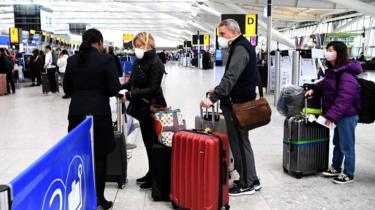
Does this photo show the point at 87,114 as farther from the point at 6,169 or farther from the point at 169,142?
the point at 6,169

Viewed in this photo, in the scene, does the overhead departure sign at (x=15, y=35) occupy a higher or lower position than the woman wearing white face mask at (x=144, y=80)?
higher

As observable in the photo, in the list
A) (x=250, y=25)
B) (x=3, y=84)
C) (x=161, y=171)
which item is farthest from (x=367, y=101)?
(x=3, y=84)

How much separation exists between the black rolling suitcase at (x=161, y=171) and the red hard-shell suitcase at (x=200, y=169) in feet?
0.59

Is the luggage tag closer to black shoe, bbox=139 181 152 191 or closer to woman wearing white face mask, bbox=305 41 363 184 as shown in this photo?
woman wearing white face mask, bbox=305 41 363 184

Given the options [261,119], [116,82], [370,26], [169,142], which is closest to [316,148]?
[261,119]

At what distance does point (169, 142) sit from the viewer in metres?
3.83

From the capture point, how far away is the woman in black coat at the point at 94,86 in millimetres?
3385

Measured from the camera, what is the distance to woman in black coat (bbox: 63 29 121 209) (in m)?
3.38

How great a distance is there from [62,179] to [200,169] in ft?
4.56

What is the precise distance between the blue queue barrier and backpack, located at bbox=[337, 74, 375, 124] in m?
2.71

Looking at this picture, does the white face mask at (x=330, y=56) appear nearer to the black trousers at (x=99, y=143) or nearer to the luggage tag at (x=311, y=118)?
the luggage tag at (x=311, y=118)

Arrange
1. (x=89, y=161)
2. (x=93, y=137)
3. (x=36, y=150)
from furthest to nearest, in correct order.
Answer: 1. (x=36, y=150)
2. (x=93, y=137)
3. (x=89, y=161)

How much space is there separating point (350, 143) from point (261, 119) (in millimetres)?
1035

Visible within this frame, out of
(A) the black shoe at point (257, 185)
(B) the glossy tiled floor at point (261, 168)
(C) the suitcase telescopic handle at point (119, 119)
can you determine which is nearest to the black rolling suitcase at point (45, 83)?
(B) the glossy tiled floor at point (261, 168)
